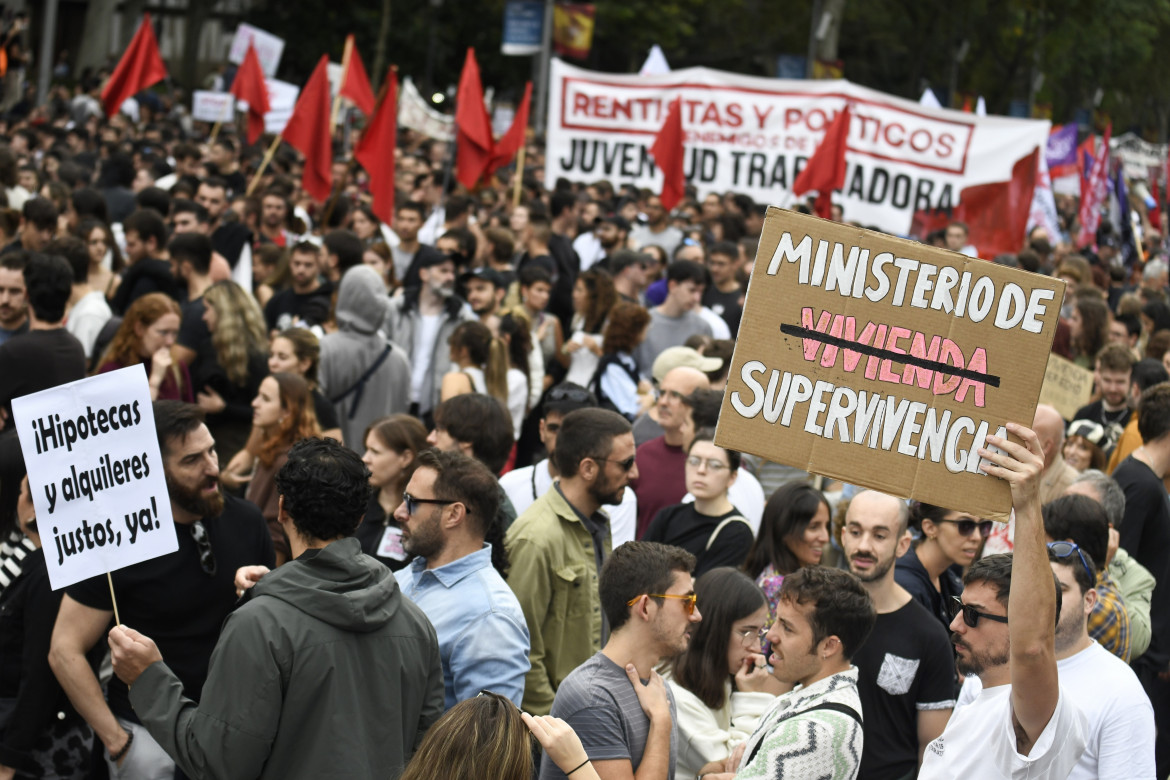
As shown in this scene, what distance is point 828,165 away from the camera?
1322cm

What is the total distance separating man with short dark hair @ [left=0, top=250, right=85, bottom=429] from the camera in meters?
6.12

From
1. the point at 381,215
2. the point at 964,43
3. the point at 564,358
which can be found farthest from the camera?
the point at 964,43

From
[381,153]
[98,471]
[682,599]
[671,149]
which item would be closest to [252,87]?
[381,153]

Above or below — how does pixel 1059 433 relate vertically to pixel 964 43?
below

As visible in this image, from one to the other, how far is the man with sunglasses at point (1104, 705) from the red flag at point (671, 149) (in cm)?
1042

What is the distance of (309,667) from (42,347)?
3.30m

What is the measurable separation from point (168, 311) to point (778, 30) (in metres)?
47.4

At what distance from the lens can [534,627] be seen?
493 centimetres

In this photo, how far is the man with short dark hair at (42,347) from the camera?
20.1ft

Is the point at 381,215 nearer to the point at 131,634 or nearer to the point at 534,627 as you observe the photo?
the point at 534,627

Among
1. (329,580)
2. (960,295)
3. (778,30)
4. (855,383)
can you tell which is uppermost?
(778,30)

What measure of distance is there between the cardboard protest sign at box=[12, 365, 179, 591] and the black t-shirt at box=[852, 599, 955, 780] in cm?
241

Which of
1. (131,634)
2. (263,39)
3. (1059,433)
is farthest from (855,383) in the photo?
(263,39)

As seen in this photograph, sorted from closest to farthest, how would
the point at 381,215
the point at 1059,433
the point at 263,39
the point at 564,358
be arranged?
1. the point at 1059,433
2. the point at 564,358
3. the point at 381,215
4. the point at 263,39
